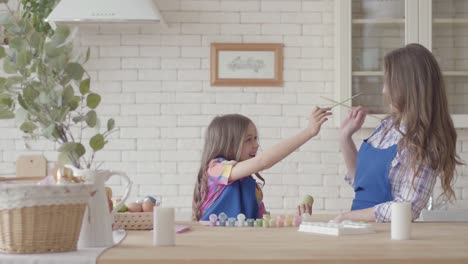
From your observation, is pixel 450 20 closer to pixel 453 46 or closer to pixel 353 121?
pixel 453 46

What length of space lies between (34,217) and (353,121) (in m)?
1.86

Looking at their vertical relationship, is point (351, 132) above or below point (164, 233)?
above

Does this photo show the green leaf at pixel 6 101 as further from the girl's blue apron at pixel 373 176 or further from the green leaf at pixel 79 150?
the girl's blue apron at pixel 373 176

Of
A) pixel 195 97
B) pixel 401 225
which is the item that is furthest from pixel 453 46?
pixel 401 225

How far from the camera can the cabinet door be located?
4.54m

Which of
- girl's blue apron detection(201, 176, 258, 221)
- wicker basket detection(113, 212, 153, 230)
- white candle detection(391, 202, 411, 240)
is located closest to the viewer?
white candle detection(391, 202, 411, 240)

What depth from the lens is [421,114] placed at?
3.11m

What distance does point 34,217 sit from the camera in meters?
1.91

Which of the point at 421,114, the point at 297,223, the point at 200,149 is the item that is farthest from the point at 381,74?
the point at 297,223

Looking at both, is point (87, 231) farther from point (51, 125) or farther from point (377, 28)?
point (377, 28)

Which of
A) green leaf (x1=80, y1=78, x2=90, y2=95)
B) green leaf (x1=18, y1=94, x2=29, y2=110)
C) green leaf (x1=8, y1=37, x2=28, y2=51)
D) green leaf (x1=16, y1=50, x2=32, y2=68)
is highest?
green leaf (x1=8, y1=37, x2=28, y2=51)

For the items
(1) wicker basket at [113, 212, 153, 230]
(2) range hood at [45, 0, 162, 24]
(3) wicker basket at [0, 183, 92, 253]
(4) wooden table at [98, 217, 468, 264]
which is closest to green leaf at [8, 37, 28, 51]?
(3) wicker basket at [0, 183, 92, 253]

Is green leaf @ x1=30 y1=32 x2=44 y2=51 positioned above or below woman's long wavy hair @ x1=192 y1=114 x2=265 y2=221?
above

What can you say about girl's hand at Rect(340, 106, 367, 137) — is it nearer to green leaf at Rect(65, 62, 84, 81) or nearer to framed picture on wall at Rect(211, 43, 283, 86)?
framed picture on wall at Rect(211, 43, 283, 86)
